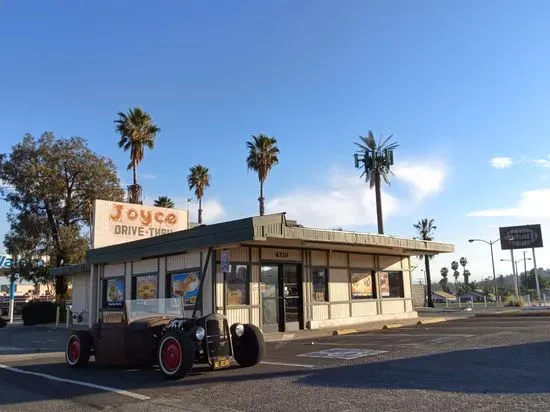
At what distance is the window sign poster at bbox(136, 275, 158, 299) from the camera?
67.7 ft

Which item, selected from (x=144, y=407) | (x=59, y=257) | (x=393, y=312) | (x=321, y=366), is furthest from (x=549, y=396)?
(x=59, y=257)

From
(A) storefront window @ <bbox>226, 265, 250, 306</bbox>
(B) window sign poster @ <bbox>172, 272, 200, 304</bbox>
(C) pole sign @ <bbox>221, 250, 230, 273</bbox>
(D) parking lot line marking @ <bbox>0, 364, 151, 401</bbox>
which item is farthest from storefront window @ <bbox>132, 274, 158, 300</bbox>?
(D) parking lot line marking @ <bbox>0, 364, 151, 401</bbox>

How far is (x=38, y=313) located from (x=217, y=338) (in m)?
27.9

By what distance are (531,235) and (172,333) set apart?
152 feet

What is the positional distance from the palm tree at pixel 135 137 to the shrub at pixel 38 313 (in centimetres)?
1065

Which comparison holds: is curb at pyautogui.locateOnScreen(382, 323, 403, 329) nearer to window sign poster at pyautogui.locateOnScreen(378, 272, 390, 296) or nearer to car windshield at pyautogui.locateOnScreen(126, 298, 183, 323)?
window sign poster at pyautogui.locateOnScreen(378, 272, 390, 296)

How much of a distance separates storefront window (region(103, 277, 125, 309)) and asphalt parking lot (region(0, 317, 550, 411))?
9671 mm

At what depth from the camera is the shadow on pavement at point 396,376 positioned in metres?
8.07

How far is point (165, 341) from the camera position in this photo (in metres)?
9.80

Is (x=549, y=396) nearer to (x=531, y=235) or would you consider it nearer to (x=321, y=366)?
(x=321, y=366)

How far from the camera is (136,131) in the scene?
41969 millimetres

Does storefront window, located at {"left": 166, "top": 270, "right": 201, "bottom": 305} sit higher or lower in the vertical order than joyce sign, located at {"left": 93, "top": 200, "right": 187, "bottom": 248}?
lower

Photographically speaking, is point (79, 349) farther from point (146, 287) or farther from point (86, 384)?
point (146, 287)

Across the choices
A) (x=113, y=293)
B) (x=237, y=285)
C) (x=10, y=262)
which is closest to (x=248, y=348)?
(x=237, y=285)
